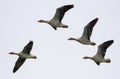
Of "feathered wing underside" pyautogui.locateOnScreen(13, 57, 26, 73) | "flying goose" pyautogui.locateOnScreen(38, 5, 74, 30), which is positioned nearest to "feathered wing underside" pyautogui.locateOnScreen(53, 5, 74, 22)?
"flying goose" pyautogui.locateOnScreen(38, 5, 74, 30)

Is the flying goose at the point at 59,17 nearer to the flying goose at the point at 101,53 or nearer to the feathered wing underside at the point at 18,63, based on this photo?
the flying goose at the point at 101,53

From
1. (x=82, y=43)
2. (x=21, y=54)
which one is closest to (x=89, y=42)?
(x=82, y=43)

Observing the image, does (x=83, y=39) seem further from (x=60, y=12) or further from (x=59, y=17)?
(x=60, y=12)

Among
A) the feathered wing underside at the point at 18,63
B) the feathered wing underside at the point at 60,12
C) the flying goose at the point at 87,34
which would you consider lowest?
the feathered wing underside at the point at 18,63

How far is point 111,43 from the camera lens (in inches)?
2504

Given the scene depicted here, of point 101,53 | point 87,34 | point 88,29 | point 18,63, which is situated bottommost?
point 18,63

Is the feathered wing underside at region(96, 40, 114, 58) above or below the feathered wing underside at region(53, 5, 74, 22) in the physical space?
below

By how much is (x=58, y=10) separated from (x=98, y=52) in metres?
4.50

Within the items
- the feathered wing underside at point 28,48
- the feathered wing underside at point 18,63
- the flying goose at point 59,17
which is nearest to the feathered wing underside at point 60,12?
the flying goose at point 59,17

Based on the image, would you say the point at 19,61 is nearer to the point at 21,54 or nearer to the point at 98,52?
the point at 21,54

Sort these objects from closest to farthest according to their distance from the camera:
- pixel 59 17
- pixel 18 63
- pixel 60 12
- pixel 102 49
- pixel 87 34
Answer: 1. pixel 102 49
2. pixel 87 34
3. pixel 60 12
4. pixel 59 17
5. pixel 18 63

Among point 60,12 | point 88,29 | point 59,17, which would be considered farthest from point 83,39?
point 60,12

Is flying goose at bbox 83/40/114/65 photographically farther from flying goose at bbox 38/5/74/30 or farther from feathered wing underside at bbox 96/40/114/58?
flying goose at bbox 38/5/74/30

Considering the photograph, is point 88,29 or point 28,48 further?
point 28,48
